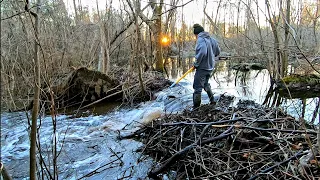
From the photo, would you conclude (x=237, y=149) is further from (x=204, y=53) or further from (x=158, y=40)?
(x=158, y=40)

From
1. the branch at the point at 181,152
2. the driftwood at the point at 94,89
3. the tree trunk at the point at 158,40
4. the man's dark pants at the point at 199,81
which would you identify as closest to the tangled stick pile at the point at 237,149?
the branch at the point at 181,152

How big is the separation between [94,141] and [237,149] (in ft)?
9.95

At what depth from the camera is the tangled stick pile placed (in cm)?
335

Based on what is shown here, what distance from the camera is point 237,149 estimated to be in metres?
4.24

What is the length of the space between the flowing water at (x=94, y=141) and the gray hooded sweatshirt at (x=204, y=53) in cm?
138

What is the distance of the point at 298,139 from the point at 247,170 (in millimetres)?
923

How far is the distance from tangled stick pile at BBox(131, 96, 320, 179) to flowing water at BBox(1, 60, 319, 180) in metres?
→ 0.48

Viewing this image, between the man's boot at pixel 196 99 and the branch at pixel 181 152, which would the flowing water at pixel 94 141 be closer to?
the branch at pixel 181 152

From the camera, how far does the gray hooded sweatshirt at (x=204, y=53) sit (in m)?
6.79

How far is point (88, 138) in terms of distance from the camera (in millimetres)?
6195

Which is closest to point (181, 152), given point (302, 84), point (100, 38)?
point (100, 38)

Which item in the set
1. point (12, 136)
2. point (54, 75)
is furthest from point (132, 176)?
point (54, 75)

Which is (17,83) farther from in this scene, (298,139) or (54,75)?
(298,139)

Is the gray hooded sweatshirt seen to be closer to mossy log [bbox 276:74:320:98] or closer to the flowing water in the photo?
the flowing water
